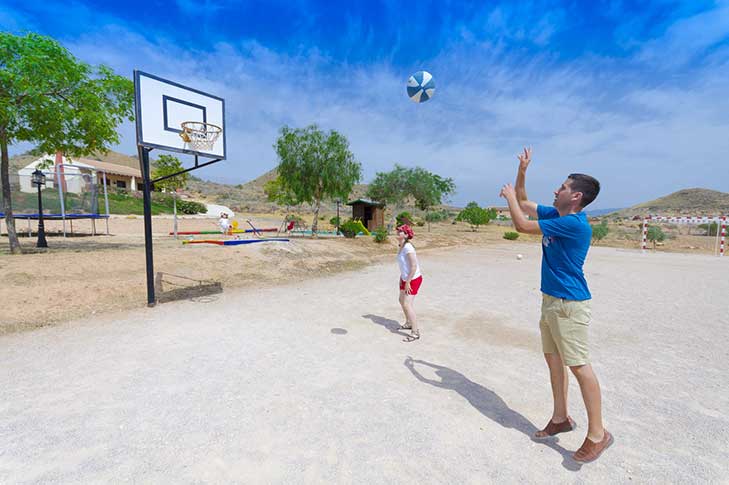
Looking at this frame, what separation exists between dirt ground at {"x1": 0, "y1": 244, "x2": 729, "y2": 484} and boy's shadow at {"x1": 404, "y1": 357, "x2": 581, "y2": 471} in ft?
0.06

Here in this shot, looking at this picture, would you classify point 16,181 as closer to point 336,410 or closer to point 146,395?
point 146,395

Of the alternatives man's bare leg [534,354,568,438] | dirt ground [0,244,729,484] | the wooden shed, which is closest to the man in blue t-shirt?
man's bare leg [534,354,568,438]

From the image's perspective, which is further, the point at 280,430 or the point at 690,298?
the point at 690,298

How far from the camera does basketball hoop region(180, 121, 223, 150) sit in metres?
7.00

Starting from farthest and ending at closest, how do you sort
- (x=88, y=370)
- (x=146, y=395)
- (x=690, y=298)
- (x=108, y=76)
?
(x=108, y=76) < (x=690, y=298) < (x=88, y=370) < (x=146, y=395)

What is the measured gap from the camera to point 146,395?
3.28m

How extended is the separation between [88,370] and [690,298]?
1164 cm

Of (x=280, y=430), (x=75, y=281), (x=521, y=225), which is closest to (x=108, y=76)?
(x=75, y=281)

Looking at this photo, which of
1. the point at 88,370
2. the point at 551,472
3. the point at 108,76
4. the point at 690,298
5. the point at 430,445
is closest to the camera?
the point at 551,472

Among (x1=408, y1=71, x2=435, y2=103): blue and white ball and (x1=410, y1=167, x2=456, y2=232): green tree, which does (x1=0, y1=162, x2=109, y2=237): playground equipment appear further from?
(x1=410, y1=167, x2=456, y2=232): green tree

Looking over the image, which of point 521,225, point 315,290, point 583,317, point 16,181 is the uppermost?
point 16,181

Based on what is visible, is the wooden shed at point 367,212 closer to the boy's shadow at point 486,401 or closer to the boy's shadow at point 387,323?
the boy's shadow at point 387,323

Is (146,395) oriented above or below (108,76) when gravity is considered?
below

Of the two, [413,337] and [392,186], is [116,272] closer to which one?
[413,337]
